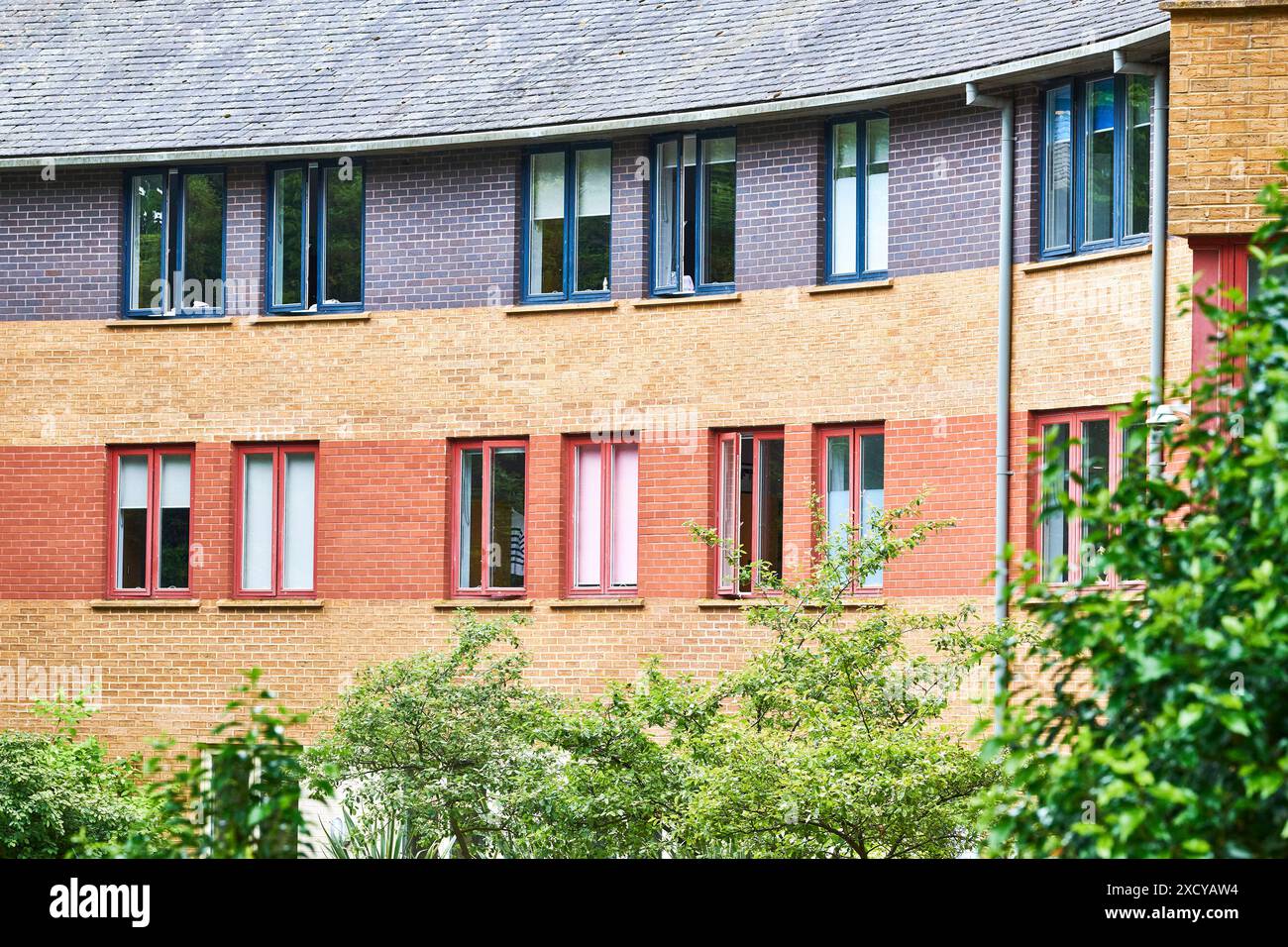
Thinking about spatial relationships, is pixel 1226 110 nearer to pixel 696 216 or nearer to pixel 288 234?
pixel 696 216

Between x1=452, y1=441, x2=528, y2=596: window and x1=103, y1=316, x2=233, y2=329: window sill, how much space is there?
372 cm

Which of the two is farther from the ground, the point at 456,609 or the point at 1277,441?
the point at 1277,441

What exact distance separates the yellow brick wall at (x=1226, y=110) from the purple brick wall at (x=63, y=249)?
15.9 metres

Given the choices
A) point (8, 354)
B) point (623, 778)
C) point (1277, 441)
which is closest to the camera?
point (1277, 441)

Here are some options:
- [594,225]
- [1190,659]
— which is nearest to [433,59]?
[594,225]

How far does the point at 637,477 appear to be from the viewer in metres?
25.0

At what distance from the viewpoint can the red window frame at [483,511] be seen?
2533cm

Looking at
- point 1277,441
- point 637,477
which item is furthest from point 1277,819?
point 637,477

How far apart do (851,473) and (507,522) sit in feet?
14.9

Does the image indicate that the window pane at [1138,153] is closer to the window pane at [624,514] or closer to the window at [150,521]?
the window pane at [624,514]

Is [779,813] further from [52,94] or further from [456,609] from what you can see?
[52,94]

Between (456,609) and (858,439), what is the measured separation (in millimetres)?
5464

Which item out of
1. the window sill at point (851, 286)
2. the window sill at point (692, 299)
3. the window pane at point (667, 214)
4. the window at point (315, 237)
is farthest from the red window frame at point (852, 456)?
the window at point (315, 237)

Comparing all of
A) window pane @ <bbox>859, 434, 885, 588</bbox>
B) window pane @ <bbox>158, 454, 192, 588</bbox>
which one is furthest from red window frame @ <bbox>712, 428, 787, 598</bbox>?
window pane @ <bbox>158, 454, 192, 588</bbox>
